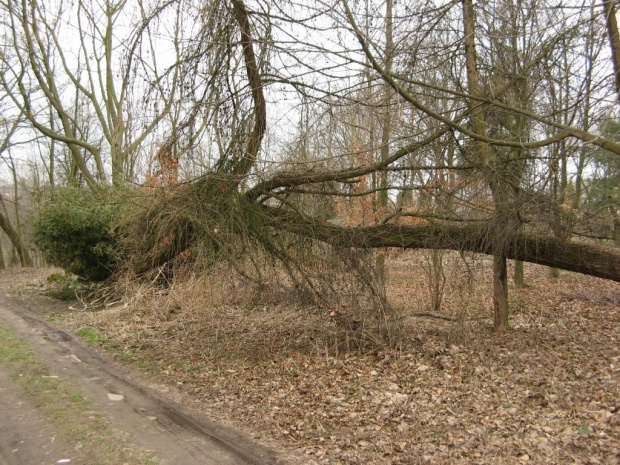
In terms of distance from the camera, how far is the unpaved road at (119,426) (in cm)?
436

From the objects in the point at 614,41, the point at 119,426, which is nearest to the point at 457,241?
the point at 614,41

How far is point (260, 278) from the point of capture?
8.17m

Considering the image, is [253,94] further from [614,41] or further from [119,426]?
[119,426]

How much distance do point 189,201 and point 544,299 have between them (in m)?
9.60

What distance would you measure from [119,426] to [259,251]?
150 inches

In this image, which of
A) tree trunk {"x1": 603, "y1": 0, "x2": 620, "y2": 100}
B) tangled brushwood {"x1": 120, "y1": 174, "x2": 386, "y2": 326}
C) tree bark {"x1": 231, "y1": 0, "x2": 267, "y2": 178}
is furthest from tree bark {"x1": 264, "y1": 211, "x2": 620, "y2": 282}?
tree trunk {"x1": 603, "y1": 0, "x2": 620, "y2": 100}

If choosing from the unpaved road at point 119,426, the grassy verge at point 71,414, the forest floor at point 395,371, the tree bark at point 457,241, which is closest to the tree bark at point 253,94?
the tree bark at point 457,241

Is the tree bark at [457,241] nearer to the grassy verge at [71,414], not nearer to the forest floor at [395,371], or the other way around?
the forest floor at [395,371]

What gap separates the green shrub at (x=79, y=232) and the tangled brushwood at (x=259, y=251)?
502cm

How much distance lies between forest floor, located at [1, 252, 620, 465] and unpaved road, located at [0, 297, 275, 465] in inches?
13.6

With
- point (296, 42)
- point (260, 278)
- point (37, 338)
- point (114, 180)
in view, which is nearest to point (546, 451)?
point (260, 278)

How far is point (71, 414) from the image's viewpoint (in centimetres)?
526

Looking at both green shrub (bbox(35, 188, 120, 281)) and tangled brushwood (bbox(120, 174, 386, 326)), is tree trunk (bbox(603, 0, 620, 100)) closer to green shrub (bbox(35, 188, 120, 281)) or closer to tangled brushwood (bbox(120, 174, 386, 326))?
tangled brushwood (bbox(120, 174, 386, 326))

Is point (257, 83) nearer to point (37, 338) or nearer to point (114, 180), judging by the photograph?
point (37, 338)
